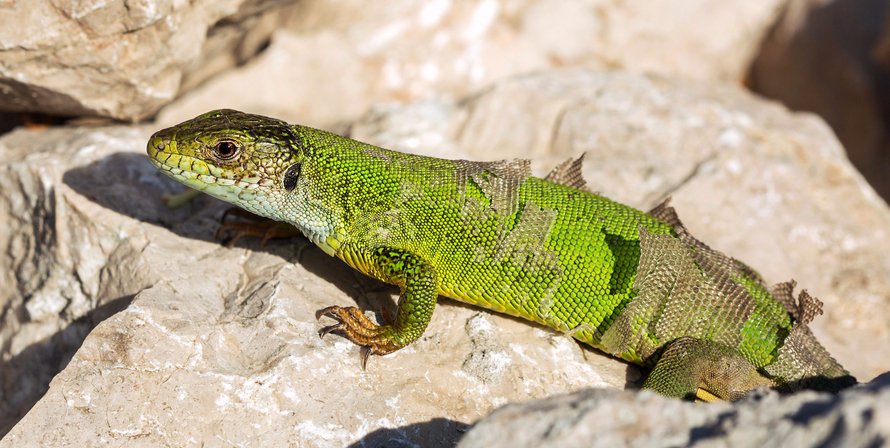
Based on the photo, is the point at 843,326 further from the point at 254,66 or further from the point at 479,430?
the point at 254,66

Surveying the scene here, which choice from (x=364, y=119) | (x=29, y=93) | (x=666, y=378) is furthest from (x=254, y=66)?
(x=666, y=378)

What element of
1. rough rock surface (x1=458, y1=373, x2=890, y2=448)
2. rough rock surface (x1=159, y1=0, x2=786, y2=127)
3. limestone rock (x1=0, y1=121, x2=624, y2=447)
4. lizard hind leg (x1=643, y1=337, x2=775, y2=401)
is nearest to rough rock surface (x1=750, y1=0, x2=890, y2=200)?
rough rock surface (x1=159, y1=0, x2=786, y2=127)

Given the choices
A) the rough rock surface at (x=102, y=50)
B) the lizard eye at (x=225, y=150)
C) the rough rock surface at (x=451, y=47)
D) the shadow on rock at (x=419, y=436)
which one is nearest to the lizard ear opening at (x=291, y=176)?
the lizard eye at (x=225, y=150)

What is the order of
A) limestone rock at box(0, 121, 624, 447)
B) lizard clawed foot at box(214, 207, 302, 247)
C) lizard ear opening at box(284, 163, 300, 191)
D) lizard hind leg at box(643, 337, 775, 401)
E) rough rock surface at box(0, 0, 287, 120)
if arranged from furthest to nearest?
1. lizard clawed foot at box(214, 207, 302, 247)
2. rough rock surface at box(0, 0, 287, 120)
3. lizard ear opening at box(284, 163, 300, 191)
4. lizard hind leg at box(643, 337, 775, 401)
5. limestone rock at box(0, 121, 624, 447)

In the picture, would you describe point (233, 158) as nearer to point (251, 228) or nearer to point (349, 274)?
point (251, 228)

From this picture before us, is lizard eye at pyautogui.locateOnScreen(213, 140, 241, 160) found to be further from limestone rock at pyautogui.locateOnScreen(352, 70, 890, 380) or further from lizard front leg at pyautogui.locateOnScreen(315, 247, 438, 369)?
limestone rock at pyautogui.locateOnScreen(352, 70, 890, 380)
